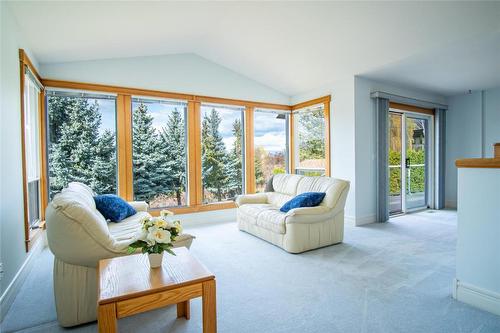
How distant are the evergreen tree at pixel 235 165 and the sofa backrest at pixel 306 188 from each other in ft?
3.14

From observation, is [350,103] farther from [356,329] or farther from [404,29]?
[356,329]

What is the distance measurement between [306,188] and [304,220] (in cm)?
92

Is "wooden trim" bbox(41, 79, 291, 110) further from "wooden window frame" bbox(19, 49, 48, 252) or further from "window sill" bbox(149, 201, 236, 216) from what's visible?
"window sill" bbox(149, 201, 236, 216)

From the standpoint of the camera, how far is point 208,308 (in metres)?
1.62

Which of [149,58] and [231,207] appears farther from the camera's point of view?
[231,207]

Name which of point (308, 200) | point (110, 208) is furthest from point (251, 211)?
point (110, 208)

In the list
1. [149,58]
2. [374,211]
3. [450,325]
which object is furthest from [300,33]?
[450,325]

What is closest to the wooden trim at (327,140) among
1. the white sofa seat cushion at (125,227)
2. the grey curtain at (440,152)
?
the grey curtain at (440,152)

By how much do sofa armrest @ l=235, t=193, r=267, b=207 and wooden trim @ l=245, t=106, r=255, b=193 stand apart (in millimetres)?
975

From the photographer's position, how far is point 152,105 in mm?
4883

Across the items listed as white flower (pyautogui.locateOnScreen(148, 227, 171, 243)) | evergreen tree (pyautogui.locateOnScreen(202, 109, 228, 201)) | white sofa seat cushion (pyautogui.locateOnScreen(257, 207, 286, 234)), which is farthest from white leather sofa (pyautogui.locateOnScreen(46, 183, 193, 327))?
evergreen tree (pyautogui.locateOnScreen(202, 109, 228, 201))

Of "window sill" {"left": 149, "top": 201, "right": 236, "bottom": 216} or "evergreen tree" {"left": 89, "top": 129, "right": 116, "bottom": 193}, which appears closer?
"evergreen tree" {"left": 89, "top": 129, "right": 116, "bottom": 193}

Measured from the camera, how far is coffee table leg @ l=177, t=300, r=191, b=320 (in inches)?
81.3

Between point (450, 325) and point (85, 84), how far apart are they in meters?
5.23
